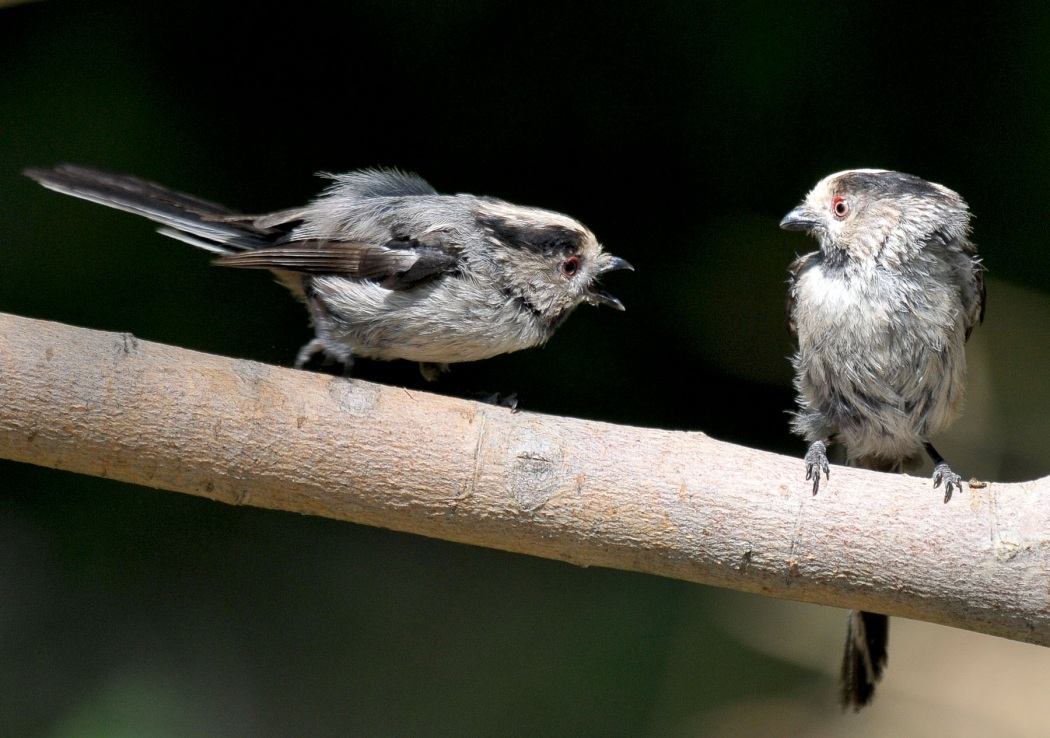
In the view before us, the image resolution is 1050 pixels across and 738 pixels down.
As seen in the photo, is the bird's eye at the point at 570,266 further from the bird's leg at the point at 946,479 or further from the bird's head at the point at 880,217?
the bird's leg at the point at 946,479

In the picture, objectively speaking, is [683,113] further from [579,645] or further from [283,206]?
[579,645]

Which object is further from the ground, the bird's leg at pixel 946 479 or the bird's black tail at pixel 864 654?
the bird's leg at pixel 946 479

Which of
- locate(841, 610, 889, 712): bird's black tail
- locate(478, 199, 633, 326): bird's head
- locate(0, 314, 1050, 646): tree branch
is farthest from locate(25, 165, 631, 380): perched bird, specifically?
locate(841, 610, 889, 712): bird's black tail

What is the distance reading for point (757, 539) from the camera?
2.18 meters

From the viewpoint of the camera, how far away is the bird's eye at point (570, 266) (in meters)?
2.84

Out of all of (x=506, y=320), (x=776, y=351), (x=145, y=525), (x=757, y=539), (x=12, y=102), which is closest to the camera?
(x=757, y=539)

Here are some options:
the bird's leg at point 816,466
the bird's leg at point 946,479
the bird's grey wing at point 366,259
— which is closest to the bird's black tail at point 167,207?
the bird's grey wing at point 366,259

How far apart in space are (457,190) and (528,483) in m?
1.70

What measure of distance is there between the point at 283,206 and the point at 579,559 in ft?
6.50

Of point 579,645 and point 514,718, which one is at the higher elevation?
point 579,645

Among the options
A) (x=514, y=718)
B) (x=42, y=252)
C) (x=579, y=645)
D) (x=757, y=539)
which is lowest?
(x=514, y=718)

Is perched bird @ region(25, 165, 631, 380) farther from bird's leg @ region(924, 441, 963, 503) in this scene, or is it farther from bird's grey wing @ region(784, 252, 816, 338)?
bird's leg @ region(924, 441, 963, 503)

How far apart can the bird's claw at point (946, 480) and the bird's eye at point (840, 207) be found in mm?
802

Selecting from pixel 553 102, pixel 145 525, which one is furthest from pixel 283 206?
pixel 145 525
